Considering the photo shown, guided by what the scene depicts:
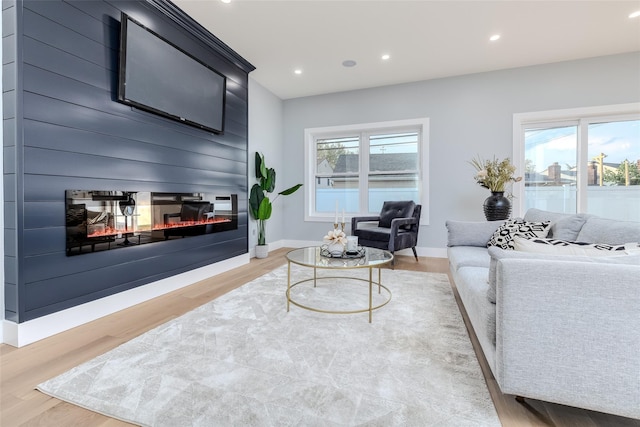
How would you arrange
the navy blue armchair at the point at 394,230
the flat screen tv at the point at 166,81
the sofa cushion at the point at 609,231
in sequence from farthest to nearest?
the navy blue armchair at the point at 394,230
the flat screen tv at the point at 166,81
the sofa cushion at the point at 609,231

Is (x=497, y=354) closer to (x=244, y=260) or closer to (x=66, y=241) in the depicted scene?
(x=66, y=241)

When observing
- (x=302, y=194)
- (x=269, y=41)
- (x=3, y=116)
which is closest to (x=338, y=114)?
(x=302, y=194)

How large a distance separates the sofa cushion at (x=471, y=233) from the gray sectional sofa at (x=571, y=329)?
171cm

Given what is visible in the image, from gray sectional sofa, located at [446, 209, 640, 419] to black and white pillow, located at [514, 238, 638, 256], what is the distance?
5 centimetres

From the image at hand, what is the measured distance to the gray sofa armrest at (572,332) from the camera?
3.31 feet

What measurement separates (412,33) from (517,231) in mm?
2367

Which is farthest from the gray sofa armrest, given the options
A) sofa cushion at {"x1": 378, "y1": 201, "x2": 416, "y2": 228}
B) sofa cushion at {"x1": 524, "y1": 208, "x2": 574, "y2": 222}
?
sofa cushion at {"x1": 378, "y1": 201, "x2": 416, "y2": 228}

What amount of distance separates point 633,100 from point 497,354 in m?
4.54

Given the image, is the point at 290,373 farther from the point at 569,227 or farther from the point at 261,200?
the point at 261,200

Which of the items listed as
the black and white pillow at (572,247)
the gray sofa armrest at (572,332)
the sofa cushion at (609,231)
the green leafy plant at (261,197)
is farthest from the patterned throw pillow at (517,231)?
the green leafy plant at (261,197)

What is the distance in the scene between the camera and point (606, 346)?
1.02m

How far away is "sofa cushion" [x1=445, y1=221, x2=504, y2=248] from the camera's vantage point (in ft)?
9.48

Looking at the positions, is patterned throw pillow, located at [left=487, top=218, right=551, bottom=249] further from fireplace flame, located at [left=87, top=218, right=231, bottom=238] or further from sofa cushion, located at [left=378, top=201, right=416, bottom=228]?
fireplace flame, located at [left=87, top=218, right=231, bottom=238]

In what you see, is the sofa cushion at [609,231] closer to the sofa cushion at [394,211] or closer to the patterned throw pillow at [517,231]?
the patterned throw pillow at [517,231]
